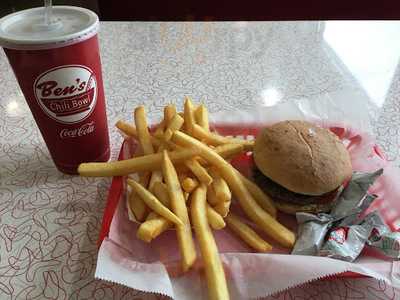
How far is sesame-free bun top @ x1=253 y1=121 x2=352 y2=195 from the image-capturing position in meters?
0.93

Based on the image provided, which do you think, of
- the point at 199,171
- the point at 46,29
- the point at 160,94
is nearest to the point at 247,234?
the point at 199,171

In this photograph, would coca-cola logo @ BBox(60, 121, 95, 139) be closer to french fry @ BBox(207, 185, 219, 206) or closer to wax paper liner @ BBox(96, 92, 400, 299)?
wax paper liner @ BBox(96, 92, 400, 299)

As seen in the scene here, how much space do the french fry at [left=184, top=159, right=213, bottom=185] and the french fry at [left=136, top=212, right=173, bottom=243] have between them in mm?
137

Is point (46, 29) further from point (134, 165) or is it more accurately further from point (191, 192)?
point (191, 192)

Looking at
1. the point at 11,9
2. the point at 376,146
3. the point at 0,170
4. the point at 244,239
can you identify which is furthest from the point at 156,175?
the point at 11,9

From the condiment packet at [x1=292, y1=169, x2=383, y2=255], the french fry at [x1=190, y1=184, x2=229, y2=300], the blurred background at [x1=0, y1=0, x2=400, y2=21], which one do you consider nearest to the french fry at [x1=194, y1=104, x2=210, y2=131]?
the french fry at [x1=190, y1=184, x2=229, y2=300]

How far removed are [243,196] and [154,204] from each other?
0.23m

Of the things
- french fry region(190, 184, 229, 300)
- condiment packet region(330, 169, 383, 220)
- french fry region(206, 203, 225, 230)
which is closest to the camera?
french fry region(190, 184, 229, 300)

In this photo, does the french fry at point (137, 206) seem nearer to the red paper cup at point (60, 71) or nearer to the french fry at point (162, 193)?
the french fry at point (162, 193)

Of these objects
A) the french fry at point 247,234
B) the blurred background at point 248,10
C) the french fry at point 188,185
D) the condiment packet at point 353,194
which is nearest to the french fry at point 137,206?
the french fry at point 188,185

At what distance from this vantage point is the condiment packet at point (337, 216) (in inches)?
33.5

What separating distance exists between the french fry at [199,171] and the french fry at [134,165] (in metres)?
0.02

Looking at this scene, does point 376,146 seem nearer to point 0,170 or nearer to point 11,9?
point 0,170

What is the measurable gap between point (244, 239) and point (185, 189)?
0.19 metres
